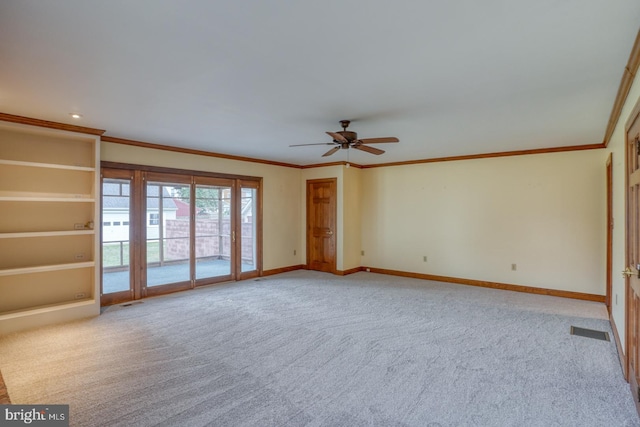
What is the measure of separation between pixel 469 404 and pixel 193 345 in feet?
8.76

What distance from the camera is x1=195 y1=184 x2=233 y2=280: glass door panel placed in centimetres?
614

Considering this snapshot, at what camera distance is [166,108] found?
3.60m

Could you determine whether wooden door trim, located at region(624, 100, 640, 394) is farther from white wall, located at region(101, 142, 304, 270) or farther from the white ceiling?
white wall, located at region(101, 142, 304, 270)

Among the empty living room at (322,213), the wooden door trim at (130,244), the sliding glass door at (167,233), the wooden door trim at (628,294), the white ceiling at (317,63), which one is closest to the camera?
the white ceiling at (317,63)

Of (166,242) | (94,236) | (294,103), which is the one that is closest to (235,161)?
(166,242)

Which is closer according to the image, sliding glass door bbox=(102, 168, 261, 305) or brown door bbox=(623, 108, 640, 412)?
brown door bbox=(623, 108, 640, 412)

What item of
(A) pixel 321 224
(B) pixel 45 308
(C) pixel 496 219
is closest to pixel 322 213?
(A) pixel 321 224

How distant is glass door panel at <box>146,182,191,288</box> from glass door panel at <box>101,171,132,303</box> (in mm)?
306

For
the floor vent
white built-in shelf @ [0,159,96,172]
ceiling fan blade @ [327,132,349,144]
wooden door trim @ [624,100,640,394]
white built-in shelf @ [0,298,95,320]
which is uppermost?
ceiling fan blade @ [327,132,349,144]

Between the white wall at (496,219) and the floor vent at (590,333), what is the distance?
176cm

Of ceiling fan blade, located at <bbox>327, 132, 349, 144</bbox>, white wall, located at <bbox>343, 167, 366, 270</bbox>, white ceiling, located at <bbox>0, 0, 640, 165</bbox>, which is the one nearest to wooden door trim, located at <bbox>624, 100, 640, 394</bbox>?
white ceiling, located at <bbox>0, 0, 640, 165</bbox>

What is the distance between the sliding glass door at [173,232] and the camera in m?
5.11

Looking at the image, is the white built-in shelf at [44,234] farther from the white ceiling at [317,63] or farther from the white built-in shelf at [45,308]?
the white ceiling at [317,63]

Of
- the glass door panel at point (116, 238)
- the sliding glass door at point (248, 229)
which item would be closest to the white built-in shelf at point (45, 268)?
the glass door panel at point (116, 238)
